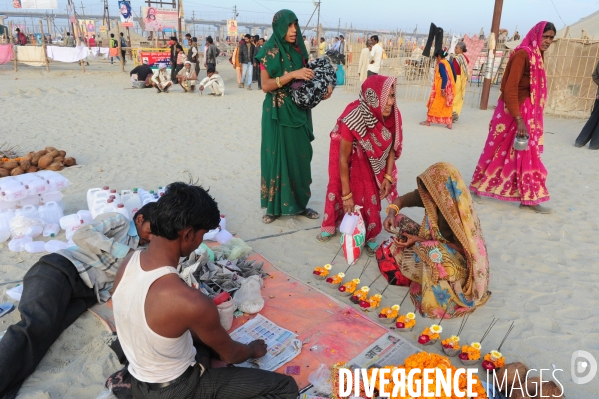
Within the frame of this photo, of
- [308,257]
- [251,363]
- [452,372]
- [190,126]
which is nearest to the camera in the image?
[452,372]

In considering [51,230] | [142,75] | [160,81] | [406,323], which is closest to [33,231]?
[51,230]

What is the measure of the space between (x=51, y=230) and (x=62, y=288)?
1.54 metres

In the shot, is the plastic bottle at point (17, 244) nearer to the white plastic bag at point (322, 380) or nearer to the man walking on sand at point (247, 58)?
the white plastic bag at point (322, 380)

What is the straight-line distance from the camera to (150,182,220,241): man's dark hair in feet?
5.61

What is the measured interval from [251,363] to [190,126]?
7.02 meters

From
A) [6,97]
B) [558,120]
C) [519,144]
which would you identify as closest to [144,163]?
[519,144]

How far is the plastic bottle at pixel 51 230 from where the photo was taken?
3.95m

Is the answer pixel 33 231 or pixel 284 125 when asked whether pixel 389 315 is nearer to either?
pixel 284 125

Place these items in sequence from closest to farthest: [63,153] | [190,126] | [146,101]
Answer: [63,153] → [190,126] → [146,101]

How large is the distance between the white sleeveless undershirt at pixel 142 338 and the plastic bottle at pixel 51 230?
8.59ft

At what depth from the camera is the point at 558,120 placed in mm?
10305

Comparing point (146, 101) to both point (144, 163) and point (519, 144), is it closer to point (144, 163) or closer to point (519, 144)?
point (144, 163)

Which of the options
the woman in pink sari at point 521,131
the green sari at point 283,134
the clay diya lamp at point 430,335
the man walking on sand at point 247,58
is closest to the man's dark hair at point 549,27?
the woman in pink sari at point 521,131

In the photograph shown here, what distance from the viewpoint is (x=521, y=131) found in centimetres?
439
